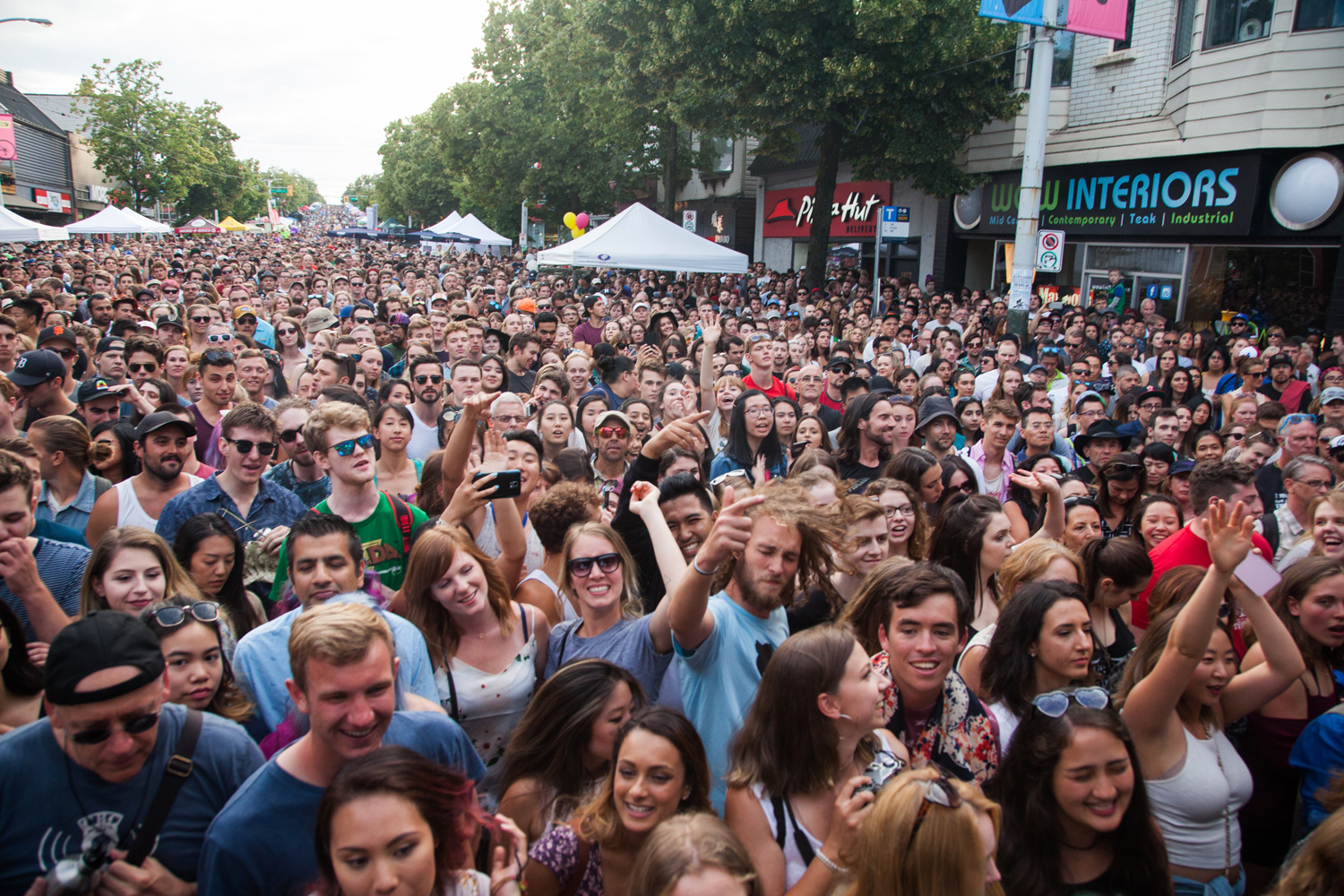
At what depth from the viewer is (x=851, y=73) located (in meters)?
16.5

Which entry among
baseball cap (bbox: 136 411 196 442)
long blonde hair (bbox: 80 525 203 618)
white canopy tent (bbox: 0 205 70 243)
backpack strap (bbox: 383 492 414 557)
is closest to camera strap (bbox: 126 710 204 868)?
long blonde hair (bbox: 80 525 203 618)

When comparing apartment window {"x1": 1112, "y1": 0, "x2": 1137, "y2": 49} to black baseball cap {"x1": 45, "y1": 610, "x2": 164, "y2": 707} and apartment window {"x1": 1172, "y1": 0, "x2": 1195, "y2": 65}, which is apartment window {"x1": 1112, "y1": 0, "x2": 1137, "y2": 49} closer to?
apartment window {"x1": 1172, "y1": 0, "x2": 1195, "y2": 65}

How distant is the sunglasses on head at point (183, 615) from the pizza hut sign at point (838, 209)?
19300 mm

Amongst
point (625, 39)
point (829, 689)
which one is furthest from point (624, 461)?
point (625, 39)

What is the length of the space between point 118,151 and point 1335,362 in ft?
146

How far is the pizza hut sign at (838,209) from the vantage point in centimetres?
2341

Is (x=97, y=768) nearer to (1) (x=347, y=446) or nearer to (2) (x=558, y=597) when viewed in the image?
(2) (x=558, y=597)

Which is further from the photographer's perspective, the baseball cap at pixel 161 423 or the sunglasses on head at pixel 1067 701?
the baseball cap at pixel 161 423

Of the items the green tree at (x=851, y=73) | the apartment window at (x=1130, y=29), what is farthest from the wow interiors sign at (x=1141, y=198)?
the apartment window at (x=1130, y=29)

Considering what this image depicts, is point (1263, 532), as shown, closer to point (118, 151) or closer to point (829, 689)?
point (829, 689)

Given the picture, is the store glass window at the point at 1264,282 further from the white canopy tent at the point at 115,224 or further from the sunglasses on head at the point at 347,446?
the white canopy tent at the point at 115,224

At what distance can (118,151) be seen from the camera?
37281mm

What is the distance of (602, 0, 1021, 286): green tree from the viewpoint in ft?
54.0

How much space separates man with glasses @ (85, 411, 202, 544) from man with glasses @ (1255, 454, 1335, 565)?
6.26 metres
